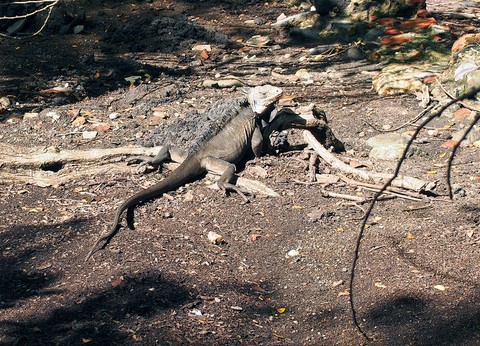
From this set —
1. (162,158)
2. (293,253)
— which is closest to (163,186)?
(162,158)

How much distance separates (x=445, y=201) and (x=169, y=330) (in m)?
2.67

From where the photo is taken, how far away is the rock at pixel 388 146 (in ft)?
22.1

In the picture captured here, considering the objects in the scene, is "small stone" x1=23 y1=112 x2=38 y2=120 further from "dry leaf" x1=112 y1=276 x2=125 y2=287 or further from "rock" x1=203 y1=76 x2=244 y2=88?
"dry leaf" x1=112 y1=276 x2=125 y2=287

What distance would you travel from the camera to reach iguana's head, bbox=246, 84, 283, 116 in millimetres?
6723

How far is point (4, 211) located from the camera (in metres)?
5.77

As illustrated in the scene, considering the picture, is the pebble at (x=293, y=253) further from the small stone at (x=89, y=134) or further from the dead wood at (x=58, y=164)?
the small stone at (x=89, y=134)

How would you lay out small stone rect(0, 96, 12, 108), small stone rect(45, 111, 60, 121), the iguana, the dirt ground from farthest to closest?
1. small stone rect(0, 96, 12, 108)
2. small stone rect(45, 111, 60, 121)
3. the iguana
4. the dirt ground

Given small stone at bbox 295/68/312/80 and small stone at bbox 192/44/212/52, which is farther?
small stone at bbox 192/44/212/52

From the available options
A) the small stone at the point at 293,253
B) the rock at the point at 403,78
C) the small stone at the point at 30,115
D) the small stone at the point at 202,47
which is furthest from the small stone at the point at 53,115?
the rock at the point at 403,78

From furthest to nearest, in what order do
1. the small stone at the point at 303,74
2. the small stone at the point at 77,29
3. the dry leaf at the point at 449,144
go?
the small stone at the point at 77,29, the small stone at the point at 303,74, the dry leaf at the point at 449,144

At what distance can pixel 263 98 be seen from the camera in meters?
6.75

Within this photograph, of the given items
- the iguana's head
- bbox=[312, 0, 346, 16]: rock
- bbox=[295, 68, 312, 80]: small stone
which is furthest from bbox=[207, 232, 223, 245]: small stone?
bbox=[312, 0, 346, 16]: rock

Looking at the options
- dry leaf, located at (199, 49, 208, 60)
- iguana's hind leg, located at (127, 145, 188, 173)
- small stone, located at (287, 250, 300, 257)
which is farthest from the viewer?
dry leaf, located at (199, 49, 208, 60)

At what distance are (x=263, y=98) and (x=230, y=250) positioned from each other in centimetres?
204
